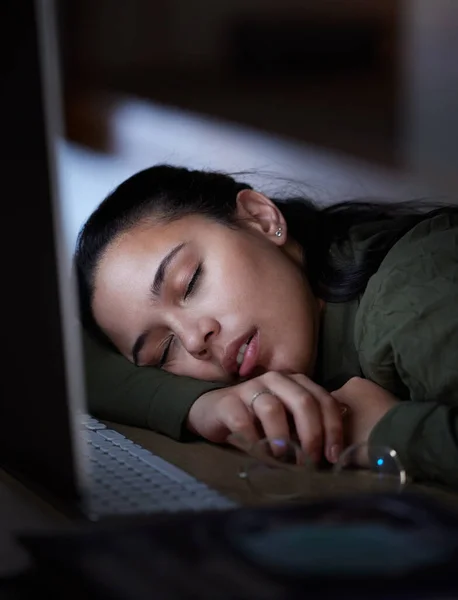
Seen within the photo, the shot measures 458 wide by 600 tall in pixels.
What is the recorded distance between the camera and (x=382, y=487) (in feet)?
2.08

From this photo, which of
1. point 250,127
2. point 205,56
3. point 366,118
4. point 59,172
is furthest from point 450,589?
point 205,56

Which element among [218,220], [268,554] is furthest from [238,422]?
[268,554]

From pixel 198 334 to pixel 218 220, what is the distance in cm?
18

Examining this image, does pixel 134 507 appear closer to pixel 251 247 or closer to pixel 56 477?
pixel 56 477

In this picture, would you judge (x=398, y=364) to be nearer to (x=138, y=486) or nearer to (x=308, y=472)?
(x=308, y=472)

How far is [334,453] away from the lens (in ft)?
2.39

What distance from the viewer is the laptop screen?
0.49 meters

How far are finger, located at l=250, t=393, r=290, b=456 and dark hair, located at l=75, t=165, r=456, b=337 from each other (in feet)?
0.68

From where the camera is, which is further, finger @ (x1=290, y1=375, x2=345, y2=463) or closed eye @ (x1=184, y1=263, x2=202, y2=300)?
closed eye @ (x1=184, y1=263, x2=202, y2=300)

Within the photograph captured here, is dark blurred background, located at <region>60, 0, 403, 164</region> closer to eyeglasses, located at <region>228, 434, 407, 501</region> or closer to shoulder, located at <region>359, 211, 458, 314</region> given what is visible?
shoulder, located at <region>359, 211, 458, 314</region>

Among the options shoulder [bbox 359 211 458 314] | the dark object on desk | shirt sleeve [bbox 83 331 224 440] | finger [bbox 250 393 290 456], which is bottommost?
shirt sleeve [bbox 83 331 224 440]

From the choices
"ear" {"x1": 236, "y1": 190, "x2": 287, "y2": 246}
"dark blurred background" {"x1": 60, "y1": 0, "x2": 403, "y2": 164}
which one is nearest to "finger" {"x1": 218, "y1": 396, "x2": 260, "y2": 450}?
"ear" {"x1": 236, "y1": 190, "x2": 287, "y2": 246}

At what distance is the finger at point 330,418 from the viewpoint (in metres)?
0.74

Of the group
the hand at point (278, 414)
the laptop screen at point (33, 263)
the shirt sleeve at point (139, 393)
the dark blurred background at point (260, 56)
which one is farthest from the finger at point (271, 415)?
the dark blurred background at point (260, 56)
